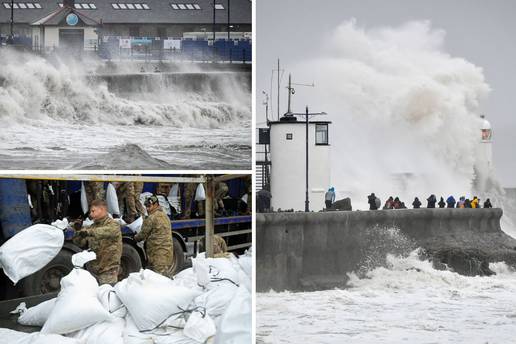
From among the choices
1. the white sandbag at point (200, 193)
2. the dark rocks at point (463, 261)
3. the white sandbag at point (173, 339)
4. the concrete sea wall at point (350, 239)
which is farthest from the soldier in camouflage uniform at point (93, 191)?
the dark rocks at point (463, 261)

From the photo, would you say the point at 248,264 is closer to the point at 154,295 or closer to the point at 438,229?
the point at 154,295

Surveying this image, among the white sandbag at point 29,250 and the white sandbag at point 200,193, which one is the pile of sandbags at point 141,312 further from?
the white sandbag at point 200,193

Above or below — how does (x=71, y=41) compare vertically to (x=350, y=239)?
above

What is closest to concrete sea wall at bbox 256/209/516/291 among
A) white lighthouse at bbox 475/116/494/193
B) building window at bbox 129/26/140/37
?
white lighthouse at bbox 475/116/494/193

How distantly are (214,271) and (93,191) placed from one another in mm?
670

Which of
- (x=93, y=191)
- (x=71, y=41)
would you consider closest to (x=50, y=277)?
(x=93, y=191)

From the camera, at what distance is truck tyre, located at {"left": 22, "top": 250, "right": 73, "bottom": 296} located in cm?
432

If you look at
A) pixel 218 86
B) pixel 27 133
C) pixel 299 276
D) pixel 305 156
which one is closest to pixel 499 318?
pixel 299 276

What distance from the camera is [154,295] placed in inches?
169

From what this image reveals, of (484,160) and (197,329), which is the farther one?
(484,160)

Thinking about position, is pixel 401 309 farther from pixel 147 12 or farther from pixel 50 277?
pixel 50 277

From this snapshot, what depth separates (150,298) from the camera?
14.1 feet

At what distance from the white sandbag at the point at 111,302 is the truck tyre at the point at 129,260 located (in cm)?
13

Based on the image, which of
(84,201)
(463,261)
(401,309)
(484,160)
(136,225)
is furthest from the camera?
(484,160)
